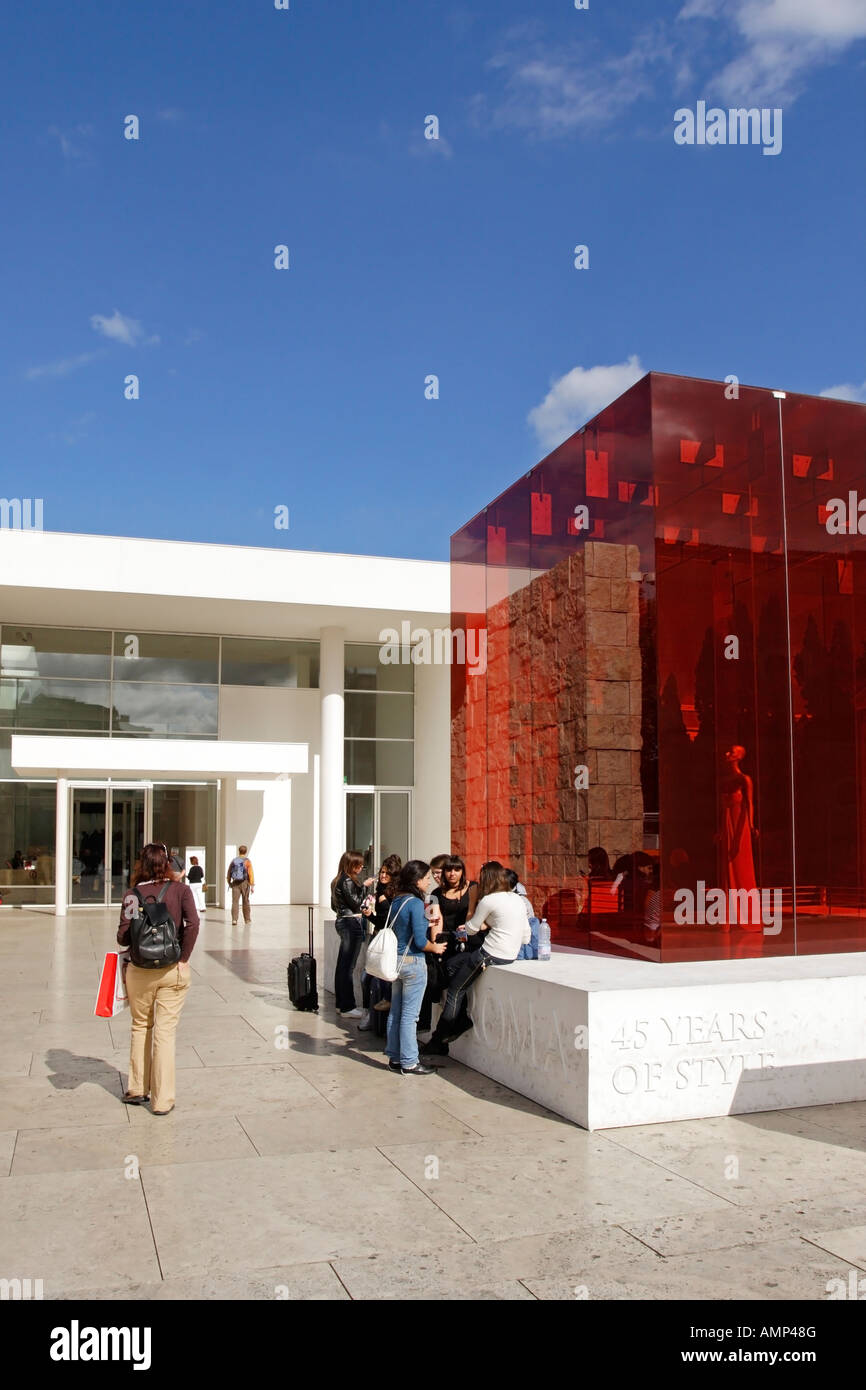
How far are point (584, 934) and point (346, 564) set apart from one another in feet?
52.0

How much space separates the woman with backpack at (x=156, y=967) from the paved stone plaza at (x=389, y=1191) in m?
0.25

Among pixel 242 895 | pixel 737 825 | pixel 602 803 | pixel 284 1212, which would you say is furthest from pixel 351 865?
pixel 242 895

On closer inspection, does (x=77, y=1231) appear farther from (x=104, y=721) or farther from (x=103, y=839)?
(x=104, y=721)

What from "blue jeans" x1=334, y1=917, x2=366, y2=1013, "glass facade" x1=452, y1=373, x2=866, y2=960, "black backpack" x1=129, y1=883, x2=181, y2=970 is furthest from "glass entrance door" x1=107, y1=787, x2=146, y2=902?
"black backpack" x1=129, y1=883, x2=181, y2=970

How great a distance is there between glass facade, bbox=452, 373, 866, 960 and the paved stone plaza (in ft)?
6.84

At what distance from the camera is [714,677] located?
9.03 metres

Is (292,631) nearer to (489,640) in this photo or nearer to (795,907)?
(489,640)

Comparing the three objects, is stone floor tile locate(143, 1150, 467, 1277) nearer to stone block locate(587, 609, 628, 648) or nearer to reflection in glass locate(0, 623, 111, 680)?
stone block locate(587, 609, 628, 648)

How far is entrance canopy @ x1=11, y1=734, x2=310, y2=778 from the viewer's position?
22719 millimetres

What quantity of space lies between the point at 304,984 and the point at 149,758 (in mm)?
13281

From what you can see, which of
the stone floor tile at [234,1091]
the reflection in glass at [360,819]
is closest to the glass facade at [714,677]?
the stone floor tile at [234,1091]

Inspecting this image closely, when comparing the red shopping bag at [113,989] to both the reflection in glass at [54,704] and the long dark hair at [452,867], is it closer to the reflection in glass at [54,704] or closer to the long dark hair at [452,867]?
the long dark hair at [452,867]

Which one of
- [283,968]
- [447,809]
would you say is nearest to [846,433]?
[283,968]

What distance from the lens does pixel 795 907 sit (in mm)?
9125
